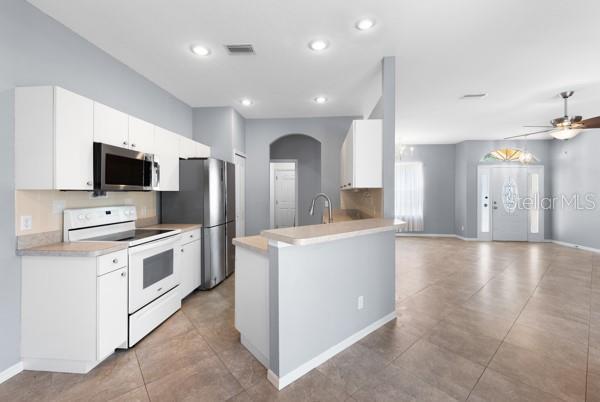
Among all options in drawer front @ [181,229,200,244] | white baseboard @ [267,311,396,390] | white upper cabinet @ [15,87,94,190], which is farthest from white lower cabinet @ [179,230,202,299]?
white baseboard @ [267,311,396,390]

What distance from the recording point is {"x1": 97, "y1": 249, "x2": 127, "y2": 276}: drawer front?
1.92m

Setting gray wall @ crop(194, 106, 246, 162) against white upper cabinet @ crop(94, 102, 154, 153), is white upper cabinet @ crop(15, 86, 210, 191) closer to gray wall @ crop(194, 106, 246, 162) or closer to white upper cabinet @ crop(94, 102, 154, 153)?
white upper cabinet @ crop(94, 102, 154, 153)

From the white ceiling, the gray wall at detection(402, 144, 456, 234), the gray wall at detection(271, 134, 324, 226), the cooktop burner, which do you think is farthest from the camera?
the gray wall at detection(402, 144, 456, 234)

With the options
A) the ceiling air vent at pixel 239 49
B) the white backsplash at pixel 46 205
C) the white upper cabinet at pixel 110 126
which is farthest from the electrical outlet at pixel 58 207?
the ceiling air vent at pixel 239 49

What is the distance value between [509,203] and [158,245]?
8.64 meters

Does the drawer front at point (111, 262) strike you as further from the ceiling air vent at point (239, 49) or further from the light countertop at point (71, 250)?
the ceiling air vent at point (239, 49)

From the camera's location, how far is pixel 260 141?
5117 mm

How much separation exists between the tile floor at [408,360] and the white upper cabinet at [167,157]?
151 centimetres

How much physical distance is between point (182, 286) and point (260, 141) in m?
3.07

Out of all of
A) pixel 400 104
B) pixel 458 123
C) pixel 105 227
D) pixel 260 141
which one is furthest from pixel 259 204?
pixel 458 123

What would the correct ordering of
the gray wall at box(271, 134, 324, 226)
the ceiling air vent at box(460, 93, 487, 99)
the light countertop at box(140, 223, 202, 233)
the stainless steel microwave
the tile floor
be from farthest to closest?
the gray wall at box(271, 134, 324, 226)
the ceiling air vent at box(460, 93, 487, 99)
the light countertop at box(140, 223, 202, 233)
the stainless steel microwave
the tile floor

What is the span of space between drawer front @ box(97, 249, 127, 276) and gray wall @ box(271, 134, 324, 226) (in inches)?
186

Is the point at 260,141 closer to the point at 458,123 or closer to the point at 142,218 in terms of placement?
the point at 142,218

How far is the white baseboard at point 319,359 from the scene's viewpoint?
1.76 m
